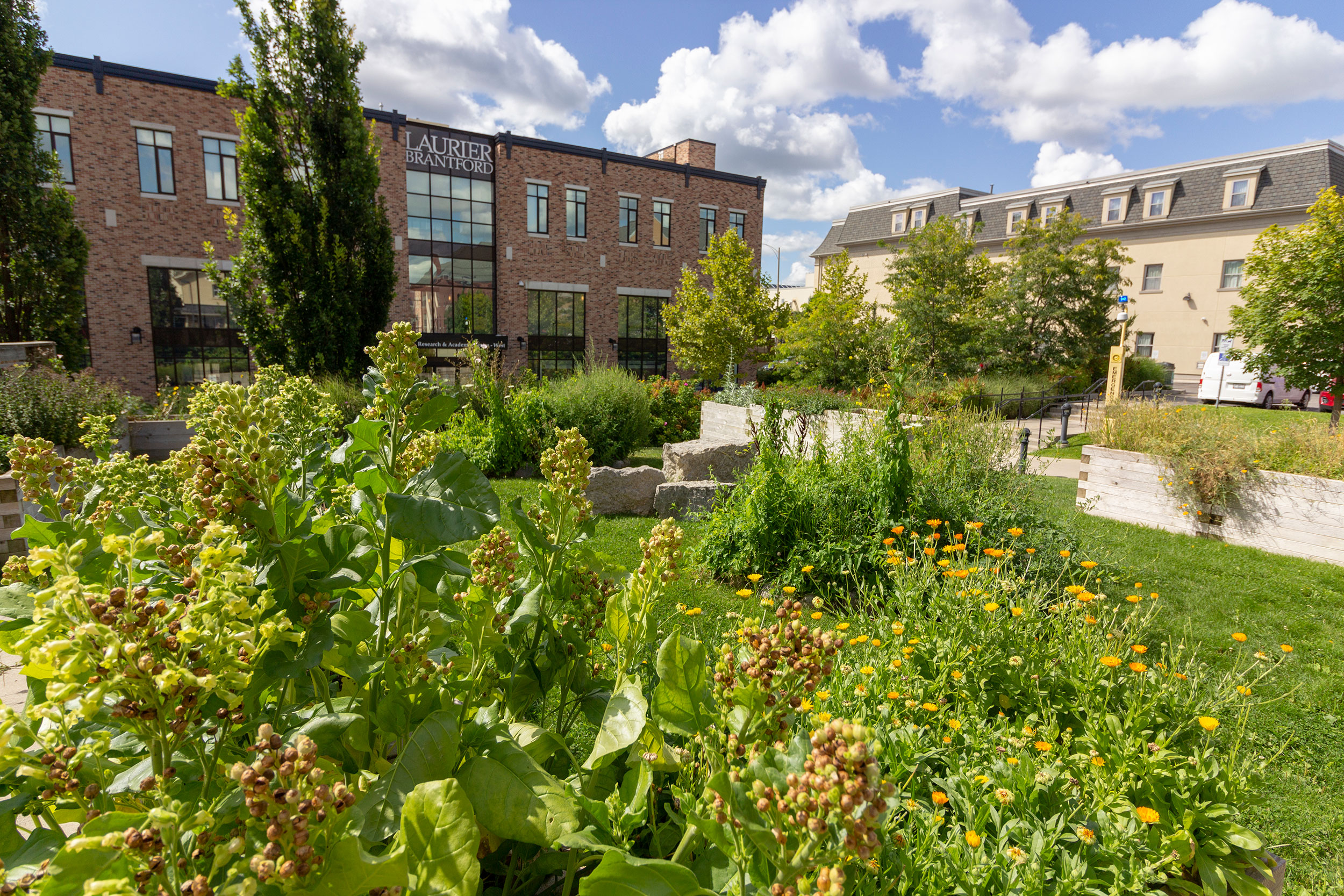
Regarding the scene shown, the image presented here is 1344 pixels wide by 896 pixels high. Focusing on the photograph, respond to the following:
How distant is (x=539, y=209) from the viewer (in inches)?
1005

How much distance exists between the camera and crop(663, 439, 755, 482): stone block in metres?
9.02

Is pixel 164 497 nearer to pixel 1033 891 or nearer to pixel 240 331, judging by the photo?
pixel 1033 891

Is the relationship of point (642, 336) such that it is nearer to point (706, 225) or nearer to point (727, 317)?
point (706, 225)

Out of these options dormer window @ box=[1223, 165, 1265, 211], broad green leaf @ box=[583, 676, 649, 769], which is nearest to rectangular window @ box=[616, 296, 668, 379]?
broad green leaf @ box=[583, 676, 649, 769]

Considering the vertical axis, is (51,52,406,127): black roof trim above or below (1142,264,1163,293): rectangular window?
above

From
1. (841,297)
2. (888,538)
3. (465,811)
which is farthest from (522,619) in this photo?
(841,297)

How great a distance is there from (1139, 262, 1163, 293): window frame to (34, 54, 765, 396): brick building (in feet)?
68.0

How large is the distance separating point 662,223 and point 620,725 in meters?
28.8

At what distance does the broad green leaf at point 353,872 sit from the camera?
0.73m

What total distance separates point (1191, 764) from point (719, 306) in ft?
69.0

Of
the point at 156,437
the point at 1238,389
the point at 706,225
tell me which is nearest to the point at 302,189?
the point at 156,437

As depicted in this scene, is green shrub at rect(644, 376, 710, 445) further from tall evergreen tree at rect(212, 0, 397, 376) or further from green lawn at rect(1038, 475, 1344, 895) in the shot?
green lawn at rect(1038, 475, 1344, 895)

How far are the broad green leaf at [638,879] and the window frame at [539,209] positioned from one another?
26590mm

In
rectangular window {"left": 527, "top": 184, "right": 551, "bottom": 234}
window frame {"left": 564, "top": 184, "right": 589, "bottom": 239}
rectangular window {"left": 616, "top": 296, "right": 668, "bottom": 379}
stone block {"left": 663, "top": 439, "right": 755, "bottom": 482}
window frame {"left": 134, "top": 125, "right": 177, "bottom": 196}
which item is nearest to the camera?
stone block {"left": 663, "top": 439, "right": 755, "bottom": 482}
